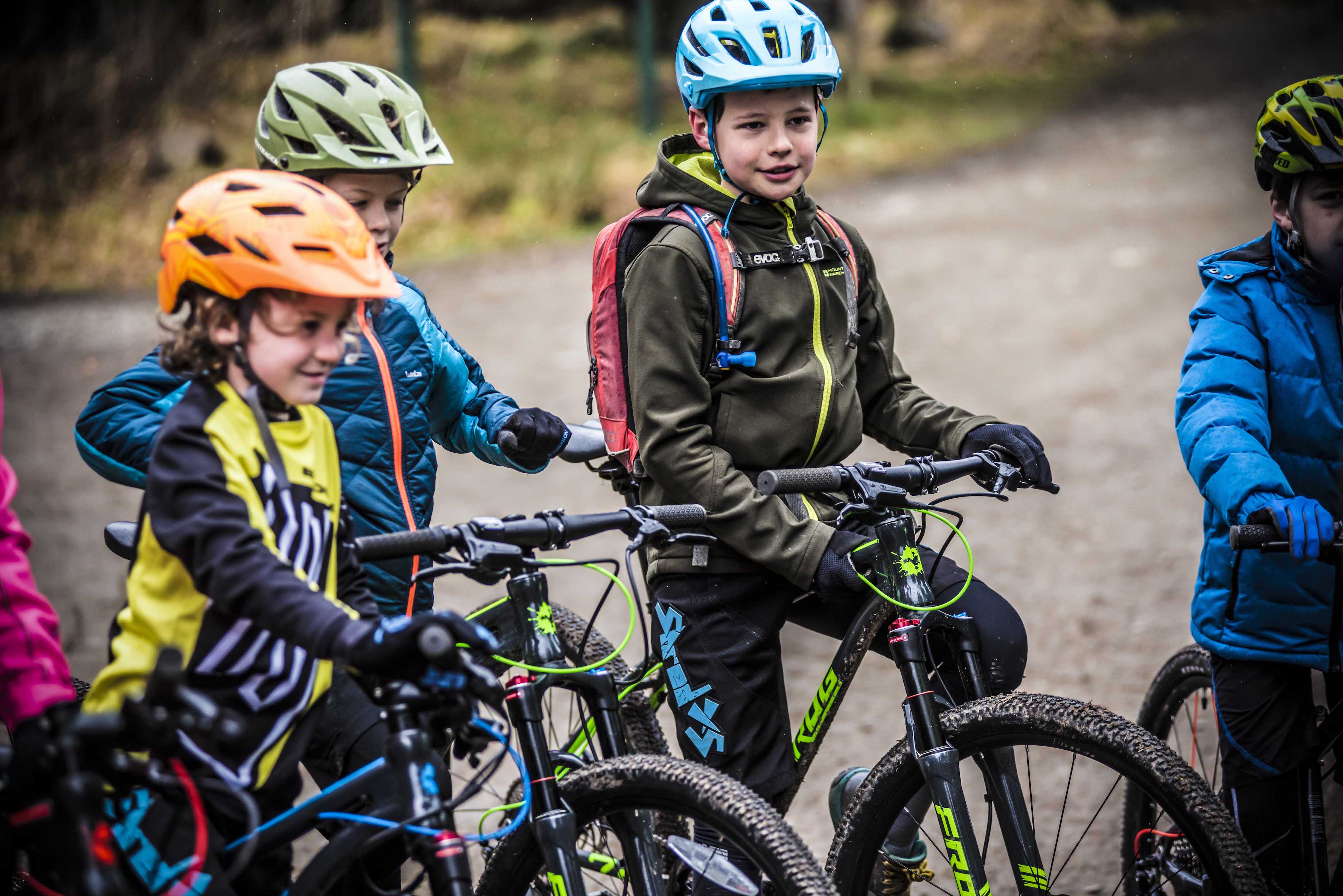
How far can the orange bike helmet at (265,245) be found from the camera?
7.34 feet

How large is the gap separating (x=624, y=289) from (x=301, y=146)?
0.82 m

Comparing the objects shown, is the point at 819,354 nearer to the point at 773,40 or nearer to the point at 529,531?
the point at 773,40

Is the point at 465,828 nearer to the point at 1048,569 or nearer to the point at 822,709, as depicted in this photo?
the point at 822,709

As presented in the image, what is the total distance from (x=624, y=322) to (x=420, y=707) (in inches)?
46.9

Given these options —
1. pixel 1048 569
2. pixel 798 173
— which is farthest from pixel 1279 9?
pixel 798 173

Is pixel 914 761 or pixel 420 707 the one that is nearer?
pixel 420 707

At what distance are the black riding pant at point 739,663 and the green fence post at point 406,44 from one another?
36.3 feet

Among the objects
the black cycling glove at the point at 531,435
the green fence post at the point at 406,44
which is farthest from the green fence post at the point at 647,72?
the black cycling glove at the point at 531,435

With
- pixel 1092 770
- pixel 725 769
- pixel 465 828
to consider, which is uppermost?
Result: pixel 725 769

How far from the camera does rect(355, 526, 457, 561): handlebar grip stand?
7.94 ft

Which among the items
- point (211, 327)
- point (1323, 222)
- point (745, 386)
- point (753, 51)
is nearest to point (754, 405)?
point (745, 386)

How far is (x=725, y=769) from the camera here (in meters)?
3.06

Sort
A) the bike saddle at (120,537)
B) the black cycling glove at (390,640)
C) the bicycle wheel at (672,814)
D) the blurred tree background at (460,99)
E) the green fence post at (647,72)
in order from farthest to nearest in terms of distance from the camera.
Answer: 1. the green fence post at (647,72)
2. the blurred tree background at (460,99)
3. the bike saddle at (120,537)
4. the bicycle wheel at (672,814)
5. the black cycling glove at (390,640)

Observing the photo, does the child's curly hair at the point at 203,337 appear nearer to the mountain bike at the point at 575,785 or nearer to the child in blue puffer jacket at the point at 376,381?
the mountain bike at the point at 575,785
